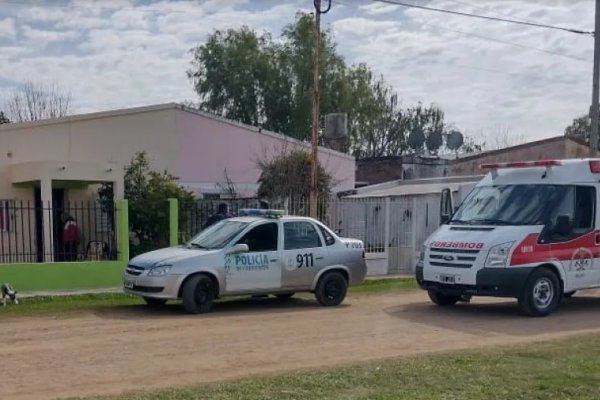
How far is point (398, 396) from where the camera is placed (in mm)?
7039

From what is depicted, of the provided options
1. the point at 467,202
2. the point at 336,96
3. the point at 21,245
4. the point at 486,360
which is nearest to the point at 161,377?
the point at 486,360

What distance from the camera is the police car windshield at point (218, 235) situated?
13641 mm

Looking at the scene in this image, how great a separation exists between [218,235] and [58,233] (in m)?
6.73

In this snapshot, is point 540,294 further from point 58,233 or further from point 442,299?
point 58,233

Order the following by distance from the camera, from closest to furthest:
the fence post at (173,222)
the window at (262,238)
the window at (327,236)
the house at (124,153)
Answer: the window at (262,238), the window at (327,236), the fence post at (173,222), the house at (124,153)

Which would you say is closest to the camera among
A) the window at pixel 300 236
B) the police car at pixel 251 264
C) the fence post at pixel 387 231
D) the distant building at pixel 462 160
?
the police car at pixel 251 264

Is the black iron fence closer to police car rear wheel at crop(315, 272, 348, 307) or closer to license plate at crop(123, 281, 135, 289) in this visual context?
license plate at crop(123, 281, 135, 289)

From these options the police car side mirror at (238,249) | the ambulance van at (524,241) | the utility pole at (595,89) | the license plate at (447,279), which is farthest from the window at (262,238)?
the utility pole at (595,89)

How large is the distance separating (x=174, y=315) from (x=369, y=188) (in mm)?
→ 16184

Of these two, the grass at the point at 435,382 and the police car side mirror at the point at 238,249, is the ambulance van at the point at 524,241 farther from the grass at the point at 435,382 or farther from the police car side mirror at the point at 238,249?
the grass at the point at 435,382

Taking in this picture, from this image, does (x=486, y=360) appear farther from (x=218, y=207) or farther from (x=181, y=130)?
(x=181, y=130)

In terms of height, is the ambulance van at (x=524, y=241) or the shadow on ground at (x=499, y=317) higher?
the ambulance van at (x=524, y=241)

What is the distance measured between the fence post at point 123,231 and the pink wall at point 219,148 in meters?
9.17

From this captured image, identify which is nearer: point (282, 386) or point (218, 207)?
point (282, 386)
